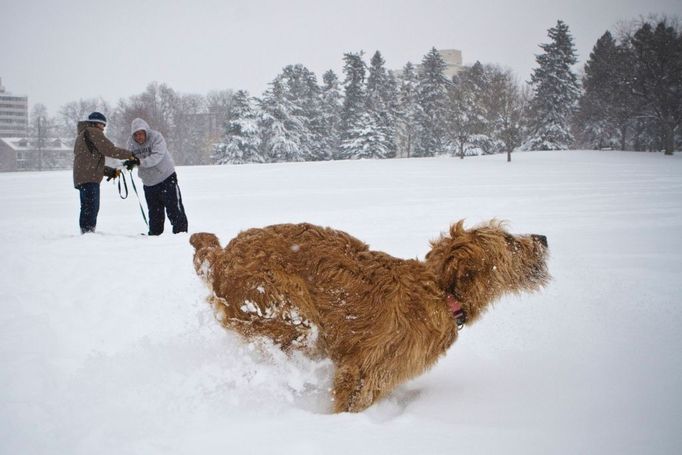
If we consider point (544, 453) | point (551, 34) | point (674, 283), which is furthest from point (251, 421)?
point (551, 34)

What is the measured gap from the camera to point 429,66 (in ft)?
169

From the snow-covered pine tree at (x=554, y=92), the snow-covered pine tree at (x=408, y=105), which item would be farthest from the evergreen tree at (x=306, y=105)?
the snow-covered pine tree at (x=554, y=92)

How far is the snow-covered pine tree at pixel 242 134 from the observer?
45938 mm

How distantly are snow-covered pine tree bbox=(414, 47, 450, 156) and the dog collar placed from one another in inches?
1984

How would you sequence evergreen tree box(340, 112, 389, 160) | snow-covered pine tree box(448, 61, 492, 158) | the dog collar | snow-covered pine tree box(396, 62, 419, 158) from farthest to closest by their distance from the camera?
1. snow-covered pine tree box(396, 62, 419, 158)
2. evergreen tree box(340, 112, 389, 160)
3. snow-covered pine tree box(448, 61, 492, 158)
4. the dog collar

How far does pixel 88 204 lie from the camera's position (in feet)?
24.0

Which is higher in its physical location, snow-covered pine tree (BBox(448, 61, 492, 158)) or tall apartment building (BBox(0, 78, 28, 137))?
tall apartment building (BBox(0, 78, 28, 137))

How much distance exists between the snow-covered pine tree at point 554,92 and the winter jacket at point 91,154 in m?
44.0

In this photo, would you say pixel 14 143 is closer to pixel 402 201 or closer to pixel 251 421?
pixel 402 201

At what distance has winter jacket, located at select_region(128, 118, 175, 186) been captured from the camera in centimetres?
718

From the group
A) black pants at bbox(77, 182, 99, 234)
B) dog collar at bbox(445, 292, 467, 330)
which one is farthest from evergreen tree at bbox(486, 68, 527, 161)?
dog collar at bbox(445, 292, 467, 330)

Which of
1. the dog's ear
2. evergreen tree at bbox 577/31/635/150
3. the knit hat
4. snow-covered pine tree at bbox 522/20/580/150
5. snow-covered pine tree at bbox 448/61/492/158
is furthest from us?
snow-covered pine tree at bbox 522/20/580/150

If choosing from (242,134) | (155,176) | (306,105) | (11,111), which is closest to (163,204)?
(155,176)

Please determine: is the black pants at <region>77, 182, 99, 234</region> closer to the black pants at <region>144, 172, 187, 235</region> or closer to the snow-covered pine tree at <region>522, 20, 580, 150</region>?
the black pants at <region>144, 172, 187, 235</region>
